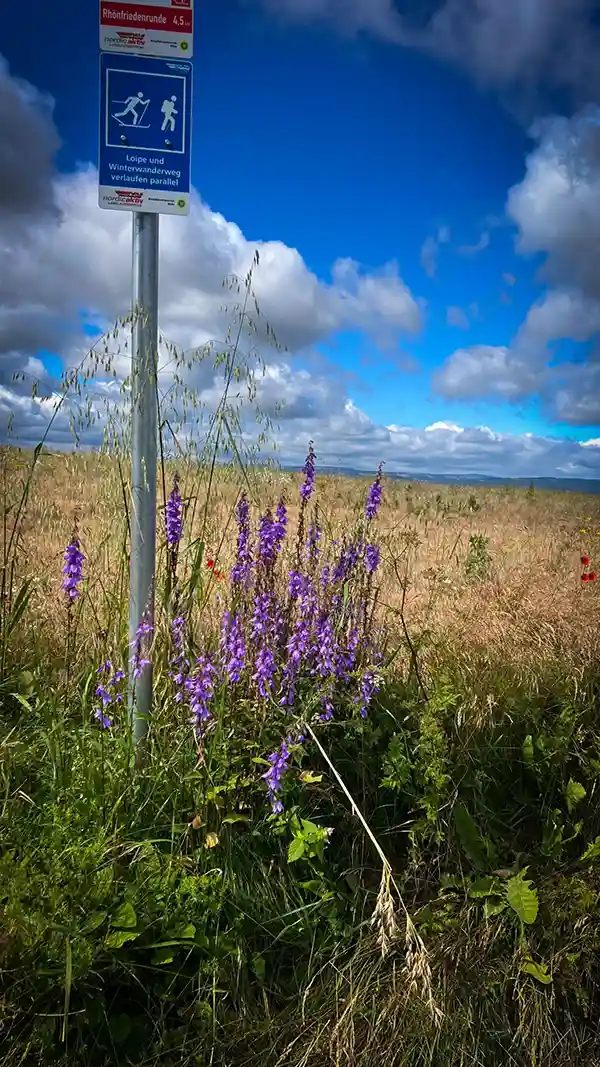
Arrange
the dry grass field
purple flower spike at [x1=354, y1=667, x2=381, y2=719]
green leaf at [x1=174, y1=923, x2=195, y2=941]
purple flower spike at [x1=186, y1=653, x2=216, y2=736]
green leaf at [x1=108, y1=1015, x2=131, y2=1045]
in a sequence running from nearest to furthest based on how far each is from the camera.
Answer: green leaf at [x1=108, y1=1015, x2=131, y2=1045] < green leaf at [x1=174, y1=923, x2=195, y2=941] < purple flower spike at [x1=186, y1=653, x2=216, y2=736] < purple flower spike at [x1=354, y1=667, x2=381, y2=719] < the dry grass field

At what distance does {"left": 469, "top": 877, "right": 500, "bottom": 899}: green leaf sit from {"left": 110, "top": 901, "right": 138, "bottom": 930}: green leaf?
1.13 m

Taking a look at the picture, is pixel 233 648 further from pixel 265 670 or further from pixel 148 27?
pixel 148 27

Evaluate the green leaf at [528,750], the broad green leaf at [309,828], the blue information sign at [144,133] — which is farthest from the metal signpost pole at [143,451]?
the green leaf at [528,750]

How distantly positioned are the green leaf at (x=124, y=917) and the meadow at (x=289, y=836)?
1 cm

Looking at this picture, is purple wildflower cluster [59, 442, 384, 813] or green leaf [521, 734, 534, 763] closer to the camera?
purple wildflower cluster [59, 442, 384, 813]

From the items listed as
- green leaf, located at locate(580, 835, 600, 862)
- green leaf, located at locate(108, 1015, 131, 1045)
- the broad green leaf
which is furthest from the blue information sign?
green leaf, located at locate(580, 835, 600, 862)

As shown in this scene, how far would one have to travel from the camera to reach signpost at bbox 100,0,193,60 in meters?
2.44

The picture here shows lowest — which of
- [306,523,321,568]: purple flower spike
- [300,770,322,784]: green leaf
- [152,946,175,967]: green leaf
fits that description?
[152,946,175,967]: green leaf

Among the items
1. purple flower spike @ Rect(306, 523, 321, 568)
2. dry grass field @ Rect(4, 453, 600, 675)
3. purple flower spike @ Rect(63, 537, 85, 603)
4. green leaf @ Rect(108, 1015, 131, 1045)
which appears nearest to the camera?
green leaf @ Rect(108, 1015, 131, 1045)

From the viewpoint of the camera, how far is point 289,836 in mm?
2314

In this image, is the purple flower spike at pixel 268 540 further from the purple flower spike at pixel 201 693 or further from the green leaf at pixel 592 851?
the green leaf at pixel 592 851

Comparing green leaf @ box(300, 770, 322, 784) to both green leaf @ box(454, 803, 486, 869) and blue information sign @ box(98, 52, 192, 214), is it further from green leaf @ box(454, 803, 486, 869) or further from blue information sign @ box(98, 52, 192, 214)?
blue information sign @ box(98, 52, 192, 214)

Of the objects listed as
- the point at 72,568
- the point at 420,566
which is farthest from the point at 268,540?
the point at 420,566

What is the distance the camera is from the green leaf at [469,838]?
2.40m
